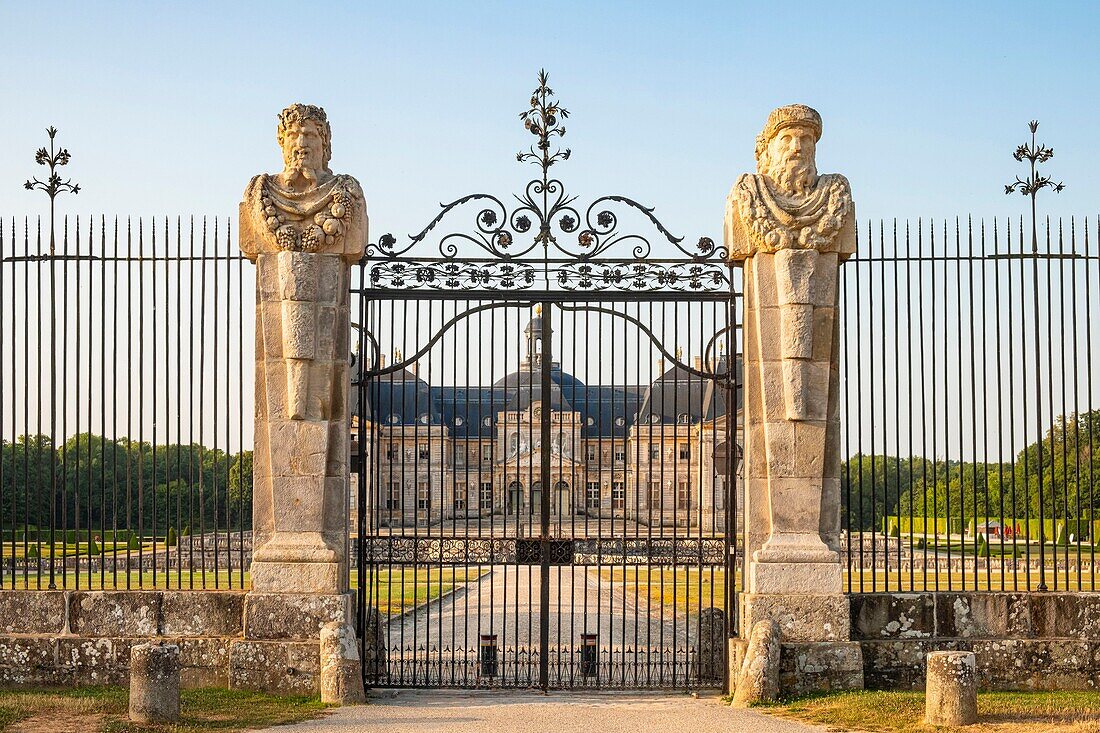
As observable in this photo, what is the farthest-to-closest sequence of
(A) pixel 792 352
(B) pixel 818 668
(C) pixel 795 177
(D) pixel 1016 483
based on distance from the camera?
(D) pixel 1016 483 < (C) pixel 795 177 < (A) pixel 792 352 < (B) pixel 818 668

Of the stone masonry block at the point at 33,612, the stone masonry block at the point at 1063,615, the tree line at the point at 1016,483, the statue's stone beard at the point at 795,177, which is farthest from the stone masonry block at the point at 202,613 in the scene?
the stone masonry block at the point at 1063,615

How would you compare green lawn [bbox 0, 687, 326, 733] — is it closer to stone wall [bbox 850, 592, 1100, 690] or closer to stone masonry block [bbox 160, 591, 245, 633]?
stone masonry block [bbox 160, 591, 245, 633]

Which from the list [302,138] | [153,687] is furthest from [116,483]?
[302,138]

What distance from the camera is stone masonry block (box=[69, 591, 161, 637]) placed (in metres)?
9.32

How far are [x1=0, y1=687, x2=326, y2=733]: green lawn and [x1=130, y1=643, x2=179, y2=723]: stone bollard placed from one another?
0.10 meters

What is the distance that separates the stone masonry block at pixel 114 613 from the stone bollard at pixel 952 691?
5878mm

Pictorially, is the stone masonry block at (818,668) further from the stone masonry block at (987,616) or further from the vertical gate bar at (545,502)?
the vertical gate bar at (545,502)

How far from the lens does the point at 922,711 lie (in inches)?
320

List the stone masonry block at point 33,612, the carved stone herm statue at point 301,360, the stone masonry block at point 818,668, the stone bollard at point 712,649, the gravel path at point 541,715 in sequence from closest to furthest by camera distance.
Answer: the gravel path at point 541,715
the stone masonry block at point 818,668
the carved stone herm statue at point 301,360
the stone masonry block at point 33,612
the stone bollard at point 712,649

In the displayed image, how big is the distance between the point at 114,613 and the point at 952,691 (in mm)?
6367

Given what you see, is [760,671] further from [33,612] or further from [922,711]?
[33,612]

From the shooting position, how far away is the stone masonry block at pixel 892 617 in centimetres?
934

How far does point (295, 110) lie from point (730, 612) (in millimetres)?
5354

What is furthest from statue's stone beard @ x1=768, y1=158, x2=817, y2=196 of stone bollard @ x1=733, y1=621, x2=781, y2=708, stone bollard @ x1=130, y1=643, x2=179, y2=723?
stone bollard @ x1=130, y1=643, x2=179, y2=723
